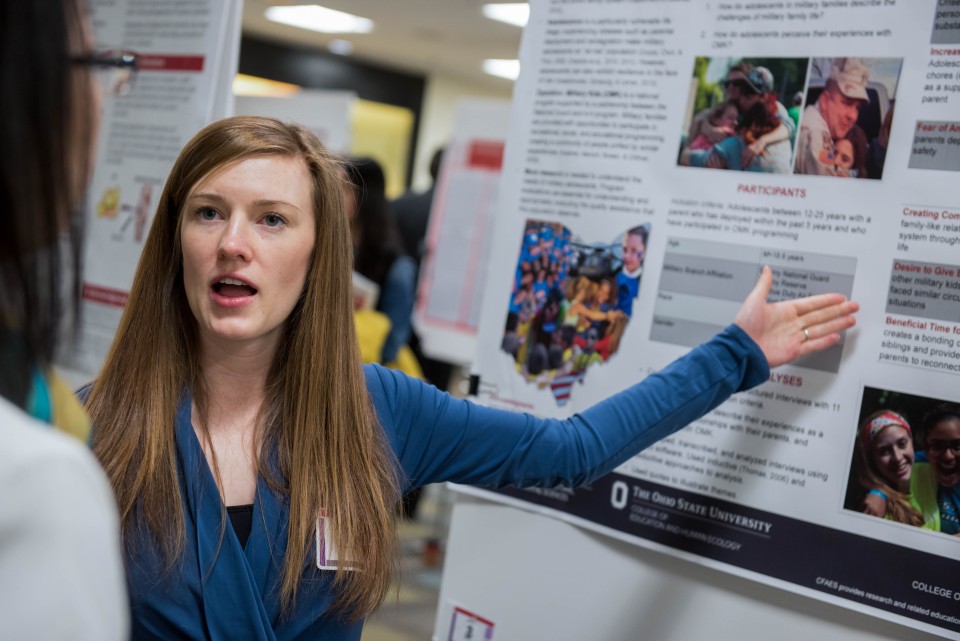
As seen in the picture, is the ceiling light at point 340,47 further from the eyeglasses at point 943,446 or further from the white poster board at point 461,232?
the eyeglasses at point 943,446

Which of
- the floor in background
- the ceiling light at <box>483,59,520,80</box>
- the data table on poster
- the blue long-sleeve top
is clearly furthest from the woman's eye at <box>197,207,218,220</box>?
the ceiling light at <box>483,59,520,80</box>

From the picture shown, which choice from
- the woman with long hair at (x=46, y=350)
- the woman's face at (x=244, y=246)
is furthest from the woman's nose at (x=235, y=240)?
the woman with long hair at (x=46, y=350)

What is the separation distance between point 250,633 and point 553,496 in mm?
786

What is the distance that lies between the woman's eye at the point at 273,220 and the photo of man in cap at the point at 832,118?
0.90 m

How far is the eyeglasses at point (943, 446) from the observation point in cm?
152

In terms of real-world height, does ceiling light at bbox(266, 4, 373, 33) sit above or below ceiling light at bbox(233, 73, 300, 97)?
above

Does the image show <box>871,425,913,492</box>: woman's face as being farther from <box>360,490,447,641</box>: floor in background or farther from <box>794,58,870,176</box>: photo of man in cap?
<box>360,490,447,641</box>: floor in background

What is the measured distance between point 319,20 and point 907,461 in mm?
8070

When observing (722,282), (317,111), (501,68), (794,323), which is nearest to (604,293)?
(722,282)

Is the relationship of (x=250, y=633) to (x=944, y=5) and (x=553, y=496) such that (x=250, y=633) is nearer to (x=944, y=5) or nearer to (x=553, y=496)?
(x=553, y=496)

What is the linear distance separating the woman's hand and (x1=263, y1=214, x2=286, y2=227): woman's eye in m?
0.79

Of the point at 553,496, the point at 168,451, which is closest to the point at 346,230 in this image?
the point at 168,451

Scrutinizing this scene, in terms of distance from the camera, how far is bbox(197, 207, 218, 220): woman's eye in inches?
60.7

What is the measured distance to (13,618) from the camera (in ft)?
1.96
